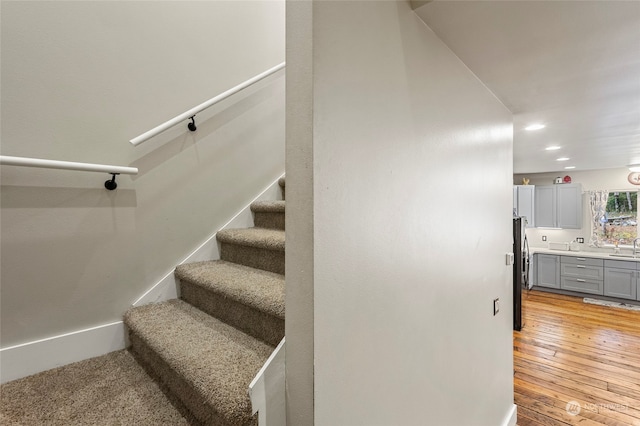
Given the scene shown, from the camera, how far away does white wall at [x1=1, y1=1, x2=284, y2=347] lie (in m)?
1.24

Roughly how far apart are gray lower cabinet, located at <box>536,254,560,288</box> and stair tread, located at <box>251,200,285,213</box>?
597 centimetres

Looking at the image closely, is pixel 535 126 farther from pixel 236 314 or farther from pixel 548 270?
pixel 548 270

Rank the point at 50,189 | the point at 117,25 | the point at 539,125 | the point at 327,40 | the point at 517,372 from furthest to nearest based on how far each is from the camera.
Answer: the point at 517,372
the point at 539,125
the point at 117,25
the point at 50,189
the point at 327,40

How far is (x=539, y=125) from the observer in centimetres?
235

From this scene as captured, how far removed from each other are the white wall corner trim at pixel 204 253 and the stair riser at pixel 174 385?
0.22 metres

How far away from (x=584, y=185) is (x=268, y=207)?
6664mm

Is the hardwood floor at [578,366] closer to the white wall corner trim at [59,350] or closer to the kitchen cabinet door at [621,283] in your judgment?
the kitchen cabinet door at [621,283]

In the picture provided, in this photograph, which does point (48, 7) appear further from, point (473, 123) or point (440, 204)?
point (473, 123)

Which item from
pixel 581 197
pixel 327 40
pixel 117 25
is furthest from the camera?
pixel 581 197

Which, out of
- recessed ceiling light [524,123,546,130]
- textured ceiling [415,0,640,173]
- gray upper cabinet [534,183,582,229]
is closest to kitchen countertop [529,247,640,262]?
gray upper cabinet [534,183,582,229]

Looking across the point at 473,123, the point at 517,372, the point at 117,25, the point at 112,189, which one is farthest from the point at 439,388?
the point at 517,372

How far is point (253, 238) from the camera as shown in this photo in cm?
166

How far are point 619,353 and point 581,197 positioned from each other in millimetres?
3483

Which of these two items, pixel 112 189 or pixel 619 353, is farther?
pixel 619 353
